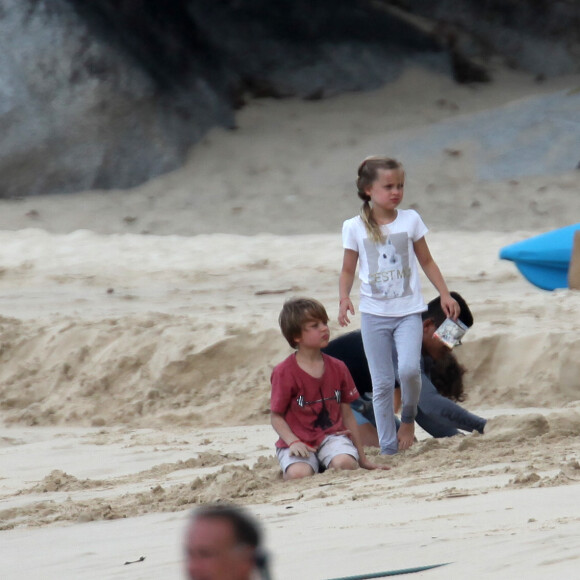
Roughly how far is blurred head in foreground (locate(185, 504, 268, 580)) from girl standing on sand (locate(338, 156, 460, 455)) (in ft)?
11.0

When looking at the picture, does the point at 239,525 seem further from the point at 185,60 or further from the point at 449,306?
the point at 185,60

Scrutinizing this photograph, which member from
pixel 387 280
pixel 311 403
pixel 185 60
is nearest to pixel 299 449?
pixel 311 403

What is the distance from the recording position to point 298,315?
14.0ft

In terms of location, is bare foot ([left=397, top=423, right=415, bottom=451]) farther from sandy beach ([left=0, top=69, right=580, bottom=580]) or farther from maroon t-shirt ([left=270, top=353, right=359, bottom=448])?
maroon t-shirt ([left=270, top=353, right=359, bottom=448])

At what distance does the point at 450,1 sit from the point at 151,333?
11.6 metres

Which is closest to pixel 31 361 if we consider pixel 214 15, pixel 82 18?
pixel 82 18

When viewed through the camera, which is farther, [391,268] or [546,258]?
[546,258]

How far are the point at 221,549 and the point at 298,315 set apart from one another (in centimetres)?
322

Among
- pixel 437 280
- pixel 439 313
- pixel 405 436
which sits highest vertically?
pixel 437 280

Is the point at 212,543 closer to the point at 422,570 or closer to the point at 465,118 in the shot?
the point at 422,570

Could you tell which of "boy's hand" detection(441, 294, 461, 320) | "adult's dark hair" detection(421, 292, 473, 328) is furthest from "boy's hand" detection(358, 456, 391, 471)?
"adult's dark hair" detection(421, 292, 473, 328)

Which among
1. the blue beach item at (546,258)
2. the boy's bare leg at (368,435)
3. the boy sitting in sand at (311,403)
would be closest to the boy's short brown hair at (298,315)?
the boy sitting in sand at (311,403)

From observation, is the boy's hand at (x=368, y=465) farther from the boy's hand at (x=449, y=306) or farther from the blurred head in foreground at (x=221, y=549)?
the blurred head in foreground at (x=221, y=549)

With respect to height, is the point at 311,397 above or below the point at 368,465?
above
